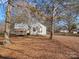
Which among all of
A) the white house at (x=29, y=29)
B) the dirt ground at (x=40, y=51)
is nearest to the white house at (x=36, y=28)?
the white house at (x=29, y=29)

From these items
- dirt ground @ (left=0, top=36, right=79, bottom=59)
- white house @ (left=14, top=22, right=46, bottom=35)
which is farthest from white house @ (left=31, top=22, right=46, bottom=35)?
dirt ground @ (left=0, top=36, right=79, bottom=59)

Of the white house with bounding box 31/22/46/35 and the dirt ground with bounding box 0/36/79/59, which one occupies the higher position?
the white house with bounding box 31/22/46/35

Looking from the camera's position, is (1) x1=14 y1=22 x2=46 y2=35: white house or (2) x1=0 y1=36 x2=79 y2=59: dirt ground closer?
(2) x1=0 y1=36 x2=79 y2=59: dirt ground

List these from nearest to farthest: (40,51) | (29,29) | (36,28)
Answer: (40,51)
(29,29)
(36,28)

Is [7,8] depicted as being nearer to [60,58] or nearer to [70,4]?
[60,58]

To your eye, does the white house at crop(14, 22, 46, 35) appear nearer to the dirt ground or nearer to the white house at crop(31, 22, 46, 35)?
the white house at crop(31, 22, 46, 35)

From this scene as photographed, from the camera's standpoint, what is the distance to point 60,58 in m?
12.1

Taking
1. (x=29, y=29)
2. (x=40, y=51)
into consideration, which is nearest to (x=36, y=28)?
(x=29, y=29)

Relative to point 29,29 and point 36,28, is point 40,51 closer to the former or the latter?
point 29,29

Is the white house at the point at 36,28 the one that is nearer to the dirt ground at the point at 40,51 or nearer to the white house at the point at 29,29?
the white house at the point at 29,29

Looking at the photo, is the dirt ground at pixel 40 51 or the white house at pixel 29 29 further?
the white house at pixel 29 29

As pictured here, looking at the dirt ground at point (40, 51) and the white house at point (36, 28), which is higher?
the white house at point (36, 28)

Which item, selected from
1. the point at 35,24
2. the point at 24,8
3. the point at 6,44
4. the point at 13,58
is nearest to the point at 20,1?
the point at 24,8

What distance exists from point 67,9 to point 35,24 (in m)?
27.0
